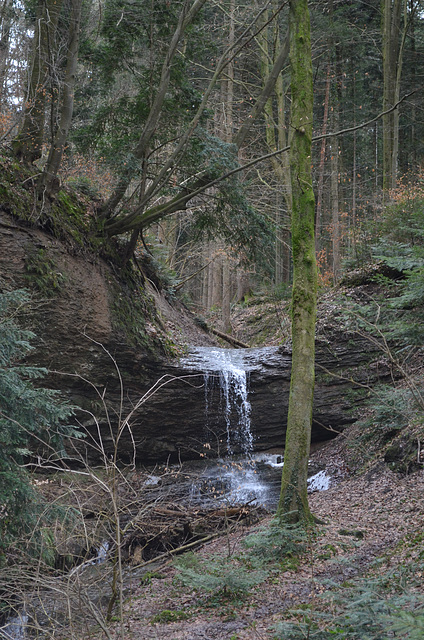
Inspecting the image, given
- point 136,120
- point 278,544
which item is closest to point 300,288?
point 278,544

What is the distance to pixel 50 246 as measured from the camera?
905cm

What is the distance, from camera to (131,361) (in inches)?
397

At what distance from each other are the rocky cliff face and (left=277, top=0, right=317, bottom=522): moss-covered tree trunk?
3.24m

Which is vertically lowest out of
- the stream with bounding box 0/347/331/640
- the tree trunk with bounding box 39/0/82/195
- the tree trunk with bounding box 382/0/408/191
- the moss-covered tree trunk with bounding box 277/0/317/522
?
the stream with bounding box 0/347/331/640

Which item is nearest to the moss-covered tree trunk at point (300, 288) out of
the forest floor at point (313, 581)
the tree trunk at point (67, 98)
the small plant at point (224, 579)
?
the forest floor at point (313, 581)

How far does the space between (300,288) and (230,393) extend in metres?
5.23

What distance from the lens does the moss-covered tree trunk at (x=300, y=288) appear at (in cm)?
584

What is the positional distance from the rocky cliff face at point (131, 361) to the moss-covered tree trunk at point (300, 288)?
324cm

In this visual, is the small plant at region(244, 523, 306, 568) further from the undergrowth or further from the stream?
the stream

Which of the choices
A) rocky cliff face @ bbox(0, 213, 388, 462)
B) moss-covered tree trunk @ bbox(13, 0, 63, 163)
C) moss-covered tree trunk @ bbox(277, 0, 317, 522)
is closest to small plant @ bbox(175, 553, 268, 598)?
moss-covered tree trunk @ bbox(277, 0, 317, 522)

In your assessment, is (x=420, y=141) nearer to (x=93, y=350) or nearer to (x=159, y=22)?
(x=159, y=22)

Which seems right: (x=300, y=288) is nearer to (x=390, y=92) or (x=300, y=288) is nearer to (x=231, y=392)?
(x=231, y=392)

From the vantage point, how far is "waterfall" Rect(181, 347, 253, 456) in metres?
10.9

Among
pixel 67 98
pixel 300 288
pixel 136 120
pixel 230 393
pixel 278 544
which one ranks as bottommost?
pixel 278 544
